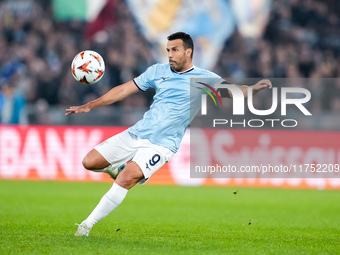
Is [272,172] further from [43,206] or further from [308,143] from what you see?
[43,206]

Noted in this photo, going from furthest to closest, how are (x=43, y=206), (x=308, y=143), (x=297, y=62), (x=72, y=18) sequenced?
1. (x=72, y=18)
2. (x=297, y=62)
3. (x=308, y=143)
4. (x=43, y=206)

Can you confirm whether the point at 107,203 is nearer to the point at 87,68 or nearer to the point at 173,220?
the point at 87,68

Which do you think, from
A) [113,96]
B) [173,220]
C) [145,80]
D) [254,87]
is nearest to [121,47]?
[173,220]

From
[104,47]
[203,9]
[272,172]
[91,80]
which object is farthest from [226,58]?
A: [91,80]

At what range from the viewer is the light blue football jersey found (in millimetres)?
7836

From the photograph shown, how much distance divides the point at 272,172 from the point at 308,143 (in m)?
1.15

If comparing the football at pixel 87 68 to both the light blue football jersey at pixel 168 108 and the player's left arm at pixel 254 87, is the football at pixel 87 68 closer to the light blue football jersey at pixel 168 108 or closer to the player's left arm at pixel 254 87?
the light blue football jersey at pixel 168 108

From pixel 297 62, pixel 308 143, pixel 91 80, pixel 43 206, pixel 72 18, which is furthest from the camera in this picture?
Result: pixel 72 18

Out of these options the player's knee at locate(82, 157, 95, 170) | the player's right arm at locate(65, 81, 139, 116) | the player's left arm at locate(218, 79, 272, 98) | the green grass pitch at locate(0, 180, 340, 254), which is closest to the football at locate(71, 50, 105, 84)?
the player's right arm at locate(65, 81, 139, 116)

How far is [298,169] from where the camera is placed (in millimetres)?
16000

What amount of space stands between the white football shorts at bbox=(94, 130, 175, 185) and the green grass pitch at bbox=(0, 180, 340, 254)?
91 cm

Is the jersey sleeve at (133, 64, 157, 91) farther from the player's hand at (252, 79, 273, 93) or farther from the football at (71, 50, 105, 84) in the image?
the player's hand at (252, 79, 273, 93)

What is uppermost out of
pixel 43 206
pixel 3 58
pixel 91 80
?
pixel 3 58

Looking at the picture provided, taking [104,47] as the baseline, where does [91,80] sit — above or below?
below
